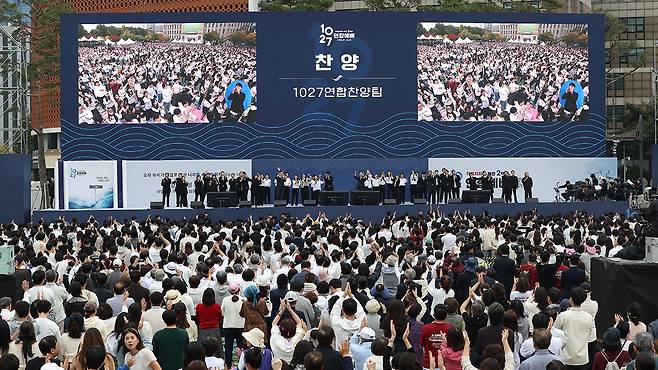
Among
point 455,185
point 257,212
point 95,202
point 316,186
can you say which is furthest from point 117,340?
point 455,185

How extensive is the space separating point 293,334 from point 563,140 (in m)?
30.3

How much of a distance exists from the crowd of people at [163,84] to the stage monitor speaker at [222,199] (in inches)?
194

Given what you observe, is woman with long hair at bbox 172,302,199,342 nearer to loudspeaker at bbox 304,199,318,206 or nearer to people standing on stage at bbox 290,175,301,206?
loudspeaker at bbox 304,199,318,206

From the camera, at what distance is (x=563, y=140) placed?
36.8 m

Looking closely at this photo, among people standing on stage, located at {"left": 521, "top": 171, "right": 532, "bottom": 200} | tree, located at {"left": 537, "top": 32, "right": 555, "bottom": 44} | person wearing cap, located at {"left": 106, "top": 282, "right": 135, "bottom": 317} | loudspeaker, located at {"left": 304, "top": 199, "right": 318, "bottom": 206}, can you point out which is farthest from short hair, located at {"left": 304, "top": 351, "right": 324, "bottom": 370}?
tree, located at {"left": 537, "top": 32, "right": 555, "bottom": 44}

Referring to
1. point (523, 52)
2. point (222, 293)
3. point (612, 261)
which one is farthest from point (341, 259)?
point (523, 52)

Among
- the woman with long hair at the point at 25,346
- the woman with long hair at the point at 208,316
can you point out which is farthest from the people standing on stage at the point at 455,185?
the woman with long hair at the point at 25,346

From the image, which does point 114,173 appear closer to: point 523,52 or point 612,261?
point 523,52

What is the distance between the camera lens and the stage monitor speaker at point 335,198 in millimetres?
30844

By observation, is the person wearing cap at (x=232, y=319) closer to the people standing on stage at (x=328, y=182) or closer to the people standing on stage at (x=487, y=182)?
the people standing on stage at (x=328, y=182)

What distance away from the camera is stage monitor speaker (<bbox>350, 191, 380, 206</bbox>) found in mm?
30781

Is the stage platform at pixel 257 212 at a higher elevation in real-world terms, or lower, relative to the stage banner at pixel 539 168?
lower

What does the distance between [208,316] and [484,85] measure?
27978mm

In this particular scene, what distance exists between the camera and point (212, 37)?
117 feet
